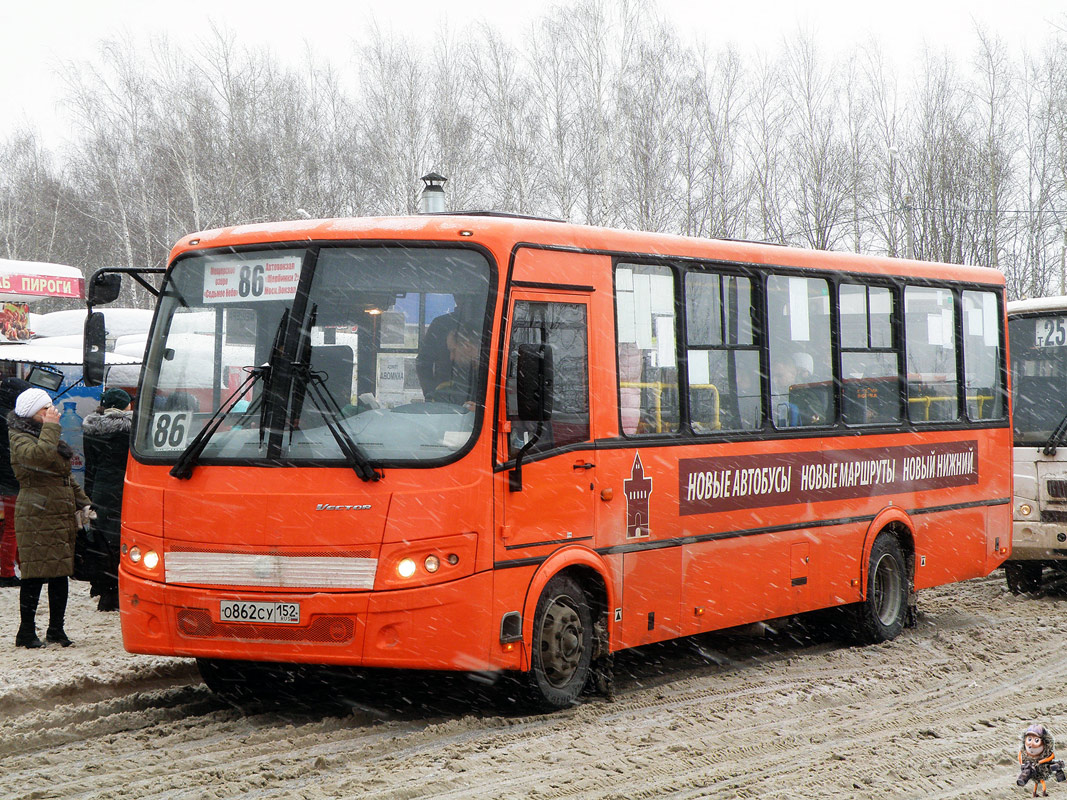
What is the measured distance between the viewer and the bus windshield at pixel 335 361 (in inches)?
283

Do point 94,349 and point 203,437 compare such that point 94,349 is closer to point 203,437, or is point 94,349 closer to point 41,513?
point 203,437

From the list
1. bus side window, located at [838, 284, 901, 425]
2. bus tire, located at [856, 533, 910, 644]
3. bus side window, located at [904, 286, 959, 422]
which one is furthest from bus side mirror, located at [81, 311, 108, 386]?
bus side window, located at [904, 286, 959, 422]

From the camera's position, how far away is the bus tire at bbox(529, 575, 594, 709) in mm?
7535

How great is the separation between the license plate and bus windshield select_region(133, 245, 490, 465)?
765 mm

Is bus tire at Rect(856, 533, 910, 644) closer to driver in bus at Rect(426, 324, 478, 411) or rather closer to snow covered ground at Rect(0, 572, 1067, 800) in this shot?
snow covered ground at Rect(0, 572, 1067, 800)

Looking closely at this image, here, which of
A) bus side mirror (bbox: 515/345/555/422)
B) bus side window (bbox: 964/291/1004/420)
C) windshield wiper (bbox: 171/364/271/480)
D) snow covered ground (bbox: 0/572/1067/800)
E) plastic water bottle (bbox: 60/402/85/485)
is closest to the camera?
snow covered ground (bbox: 0/572/1067/800)

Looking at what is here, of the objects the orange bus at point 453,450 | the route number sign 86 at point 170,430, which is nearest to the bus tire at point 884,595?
the orange bus at point 453,450

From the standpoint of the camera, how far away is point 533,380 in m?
7.09

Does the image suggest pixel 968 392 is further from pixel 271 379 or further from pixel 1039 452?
pixel 271 379

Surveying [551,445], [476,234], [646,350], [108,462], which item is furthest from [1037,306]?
[108,462]

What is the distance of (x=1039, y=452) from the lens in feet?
43.7

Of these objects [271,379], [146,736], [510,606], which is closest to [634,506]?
[510,606]

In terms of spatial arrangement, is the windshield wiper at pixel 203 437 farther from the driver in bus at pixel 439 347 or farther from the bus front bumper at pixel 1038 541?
the bus front bumper at pixel 1038 541

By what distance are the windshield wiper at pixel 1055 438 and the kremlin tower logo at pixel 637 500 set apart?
6.46 metres
